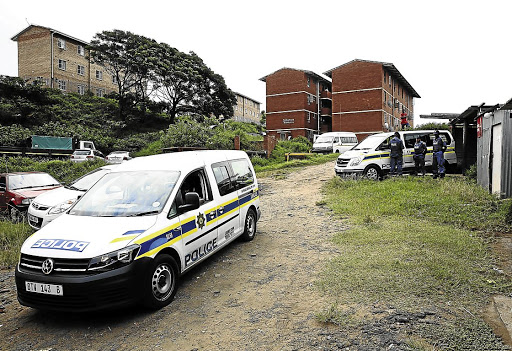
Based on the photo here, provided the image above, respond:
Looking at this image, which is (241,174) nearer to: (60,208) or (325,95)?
(60,208)

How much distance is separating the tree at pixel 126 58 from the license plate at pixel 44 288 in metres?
38.1

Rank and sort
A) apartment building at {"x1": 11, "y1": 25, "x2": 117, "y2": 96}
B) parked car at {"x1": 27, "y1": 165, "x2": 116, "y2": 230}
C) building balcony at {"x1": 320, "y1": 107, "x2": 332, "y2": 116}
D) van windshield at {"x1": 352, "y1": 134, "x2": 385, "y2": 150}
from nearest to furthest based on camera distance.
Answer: parked car at {"x1": 27, "y1": 165, "x2": 116, "y2": 230}
van windshield at {"x1": 352, "y1": 134, "x2": 385, "y2": 150}
apartment building at {"x1": 11, "y1": 25, "x2": 117, "y2": 96}
building balcony at {"x1": 320, "y1": 107, "x2": 332, "y2": 116}

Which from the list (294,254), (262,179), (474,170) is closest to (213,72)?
(262,179)

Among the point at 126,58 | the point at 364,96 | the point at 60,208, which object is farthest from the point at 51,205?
the point at 126,58

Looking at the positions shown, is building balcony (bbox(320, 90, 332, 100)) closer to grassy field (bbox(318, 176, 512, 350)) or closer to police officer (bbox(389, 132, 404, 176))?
police officer (bbox(389, 132, 404, 176))

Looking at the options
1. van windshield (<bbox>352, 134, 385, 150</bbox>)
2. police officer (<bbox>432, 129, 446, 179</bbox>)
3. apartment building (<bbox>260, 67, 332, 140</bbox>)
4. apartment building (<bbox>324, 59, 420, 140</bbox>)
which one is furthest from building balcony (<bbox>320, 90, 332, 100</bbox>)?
police officer (<bbox>432, 129, 446, 179</bbox>)

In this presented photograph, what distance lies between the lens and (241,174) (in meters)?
7.27

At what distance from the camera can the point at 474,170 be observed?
13.1m

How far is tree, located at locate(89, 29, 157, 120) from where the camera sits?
39.3 metres

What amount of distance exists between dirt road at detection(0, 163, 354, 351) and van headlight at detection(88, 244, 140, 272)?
71 cm

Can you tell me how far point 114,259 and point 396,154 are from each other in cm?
1137

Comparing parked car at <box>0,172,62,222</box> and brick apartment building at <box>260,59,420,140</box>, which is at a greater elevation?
brick apartment building at <box>260,59,420,140</box>

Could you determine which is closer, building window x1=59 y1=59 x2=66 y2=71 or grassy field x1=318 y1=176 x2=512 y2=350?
grassy field x1=318 y1=176 x2=512 y2=350

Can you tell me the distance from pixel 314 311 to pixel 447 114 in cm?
1441
